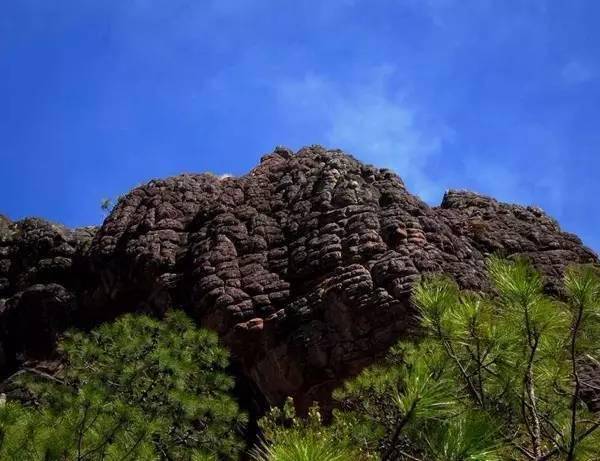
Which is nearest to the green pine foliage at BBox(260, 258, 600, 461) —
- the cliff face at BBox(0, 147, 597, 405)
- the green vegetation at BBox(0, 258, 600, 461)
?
the green vegetation at BBox(0, 258, 600, 461)

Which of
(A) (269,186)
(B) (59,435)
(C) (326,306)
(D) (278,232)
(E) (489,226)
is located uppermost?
(E) (489,226)

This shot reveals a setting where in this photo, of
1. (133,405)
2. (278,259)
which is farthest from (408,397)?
(278,259)

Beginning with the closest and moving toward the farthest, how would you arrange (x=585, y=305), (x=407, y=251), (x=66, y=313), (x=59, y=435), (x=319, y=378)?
(x=585, y=305)
(x=59, y=435)
(x=319, y=378)
(x=407, y=251)
(x=66, y=313)

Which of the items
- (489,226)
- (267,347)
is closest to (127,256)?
(267,347)

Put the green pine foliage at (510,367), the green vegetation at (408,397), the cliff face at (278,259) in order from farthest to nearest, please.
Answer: the cliff face at (278,259)
the green pine foliage at (510,367)
the green vegetation at (408,397)

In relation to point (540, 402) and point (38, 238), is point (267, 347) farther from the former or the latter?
point (38, 238)

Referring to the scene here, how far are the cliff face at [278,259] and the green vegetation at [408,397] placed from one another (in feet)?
7.49

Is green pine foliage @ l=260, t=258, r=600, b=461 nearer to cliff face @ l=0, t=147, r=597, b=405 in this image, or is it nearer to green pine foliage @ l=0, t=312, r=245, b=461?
green pine foliage @ l=0, t=312, r=245, b=461

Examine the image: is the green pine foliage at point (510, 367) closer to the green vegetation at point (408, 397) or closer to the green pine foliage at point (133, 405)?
the green vegetation at point (408, 397)

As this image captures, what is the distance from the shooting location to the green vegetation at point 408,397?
4562 millimetres

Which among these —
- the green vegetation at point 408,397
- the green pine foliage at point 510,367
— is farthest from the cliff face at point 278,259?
the green pine foliage at point 510,367

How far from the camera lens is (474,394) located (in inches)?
227

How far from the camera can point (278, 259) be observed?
13500 millimetres

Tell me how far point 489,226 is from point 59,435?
11330 mm
